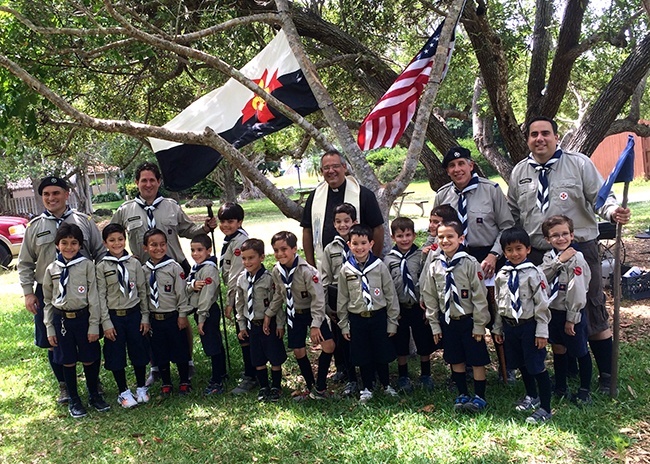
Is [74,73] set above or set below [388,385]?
above

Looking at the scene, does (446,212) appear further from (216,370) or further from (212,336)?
(216,370)

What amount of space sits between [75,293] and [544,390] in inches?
142

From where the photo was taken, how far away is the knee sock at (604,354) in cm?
436

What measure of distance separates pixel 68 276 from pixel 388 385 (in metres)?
2.70

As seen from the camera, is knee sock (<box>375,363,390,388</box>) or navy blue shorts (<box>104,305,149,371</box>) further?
navy blue shorts (<box>104,305,149,371</box>)

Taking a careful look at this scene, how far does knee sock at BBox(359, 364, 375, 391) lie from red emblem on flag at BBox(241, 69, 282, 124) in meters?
2.61

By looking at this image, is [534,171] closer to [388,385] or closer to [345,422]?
[388,385]

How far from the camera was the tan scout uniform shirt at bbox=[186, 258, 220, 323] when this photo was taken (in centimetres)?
494

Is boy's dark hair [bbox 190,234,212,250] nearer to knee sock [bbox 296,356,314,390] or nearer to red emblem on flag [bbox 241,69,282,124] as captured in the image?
knee sock [bbox 296,356,314,390]

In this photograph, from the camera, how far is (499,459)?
3518mm

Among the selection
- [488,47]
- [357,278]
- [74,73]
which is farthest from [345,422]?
[74,73]

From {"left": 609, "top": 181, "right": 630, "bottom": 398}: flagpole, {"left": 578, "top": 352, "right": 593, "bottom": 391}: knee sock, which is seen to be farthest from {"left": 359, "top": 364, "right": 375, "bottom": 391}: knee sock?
{"left": 609, "top": 181, "right": 630, "bottom": 398}: flagpole

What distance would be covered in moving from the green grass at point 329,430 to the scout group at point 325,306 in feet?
0.53

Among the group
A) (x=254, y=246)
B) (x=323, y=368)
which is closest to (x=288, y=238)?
(x=254, y=246)
